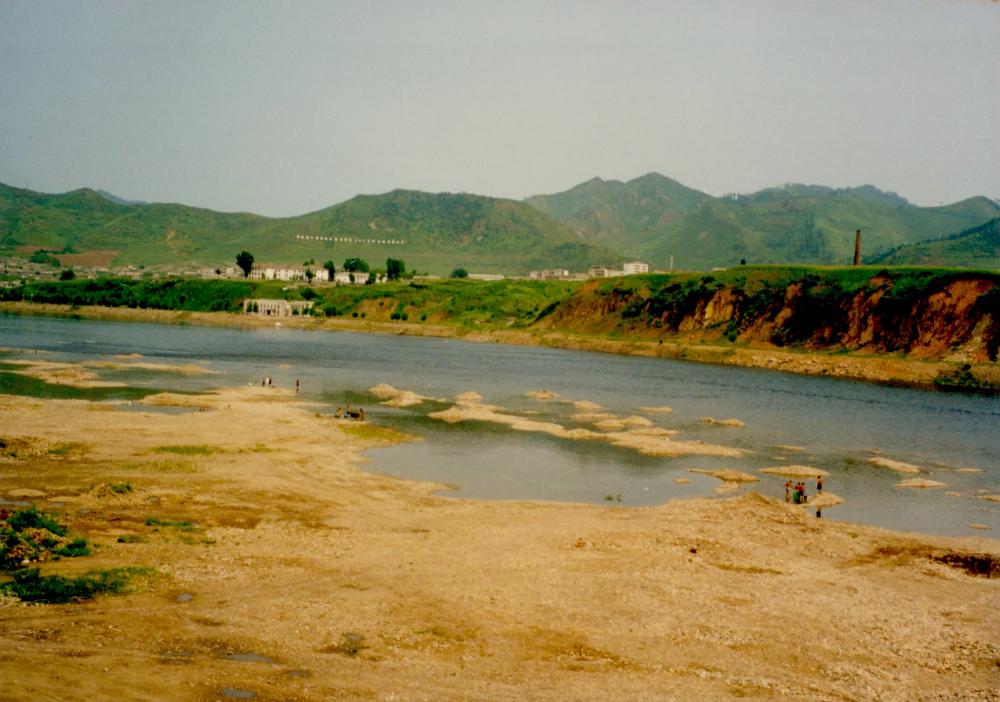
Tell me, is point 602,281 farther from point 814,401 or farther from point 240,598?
point 240,598

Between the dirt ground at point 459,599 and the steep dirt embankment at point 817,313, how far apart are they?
96.3m

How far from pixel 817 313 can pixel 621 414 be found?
267ft

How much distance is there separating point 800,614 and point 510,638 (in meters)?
10.5

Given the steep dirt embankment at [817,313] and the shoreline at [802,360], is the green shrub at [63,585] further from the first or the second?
the steep dirt embankment at [817,313]

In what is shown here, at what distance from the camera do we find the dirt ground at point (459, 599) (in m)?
20.5

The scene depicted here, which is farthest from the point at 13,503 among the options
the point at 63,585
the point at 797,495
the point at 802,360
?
the point at 802,360

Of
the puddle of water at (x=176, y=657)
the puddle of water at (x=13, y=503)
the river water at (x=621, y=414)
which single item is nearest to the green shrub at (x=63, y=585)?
the puddle of water at (x=176, y=657)

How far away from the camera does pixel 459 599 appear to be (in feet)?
88.0

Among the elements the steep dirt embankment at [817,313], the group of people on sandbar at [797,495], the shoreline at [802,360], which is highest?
the steep dirt embankment at [817,313]

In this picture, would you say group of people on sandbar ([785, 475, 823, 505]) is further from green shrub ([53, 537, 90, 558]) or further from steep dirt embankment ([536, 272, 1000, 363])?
steep dirt embankment ([536, 272, 1000, 363])

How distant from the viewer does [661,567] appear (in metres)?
31.6

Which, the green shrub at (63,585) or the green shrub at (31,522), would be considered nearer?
the green shrub at (63,585)

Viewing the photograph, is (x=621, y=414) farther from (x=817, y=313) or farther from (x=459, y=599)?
(x=817, y=313)

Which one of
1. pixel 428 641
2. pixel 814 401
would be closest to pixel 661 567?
pixel 428 641
